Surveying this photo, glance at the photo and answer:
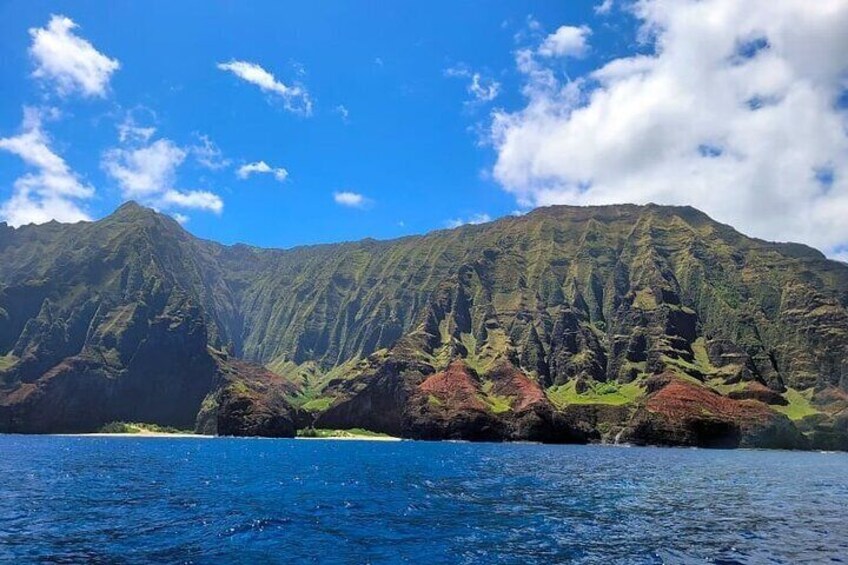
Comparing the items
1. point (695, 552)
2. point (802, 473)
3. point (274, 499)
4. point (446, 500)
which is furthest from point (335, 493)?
point (802, 473)

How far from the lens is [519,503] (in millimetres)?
64875

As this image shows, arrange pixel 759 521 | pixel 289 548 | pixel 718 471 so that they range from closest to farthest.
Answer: pixel 289 548, pixel 759 521, pixel 718 471

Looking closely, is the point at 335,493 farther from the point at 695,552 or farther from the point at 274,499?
the point at 695,552

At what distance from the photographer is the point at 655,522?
2183 inches

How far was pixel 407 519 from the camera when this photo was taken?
54.1 metres

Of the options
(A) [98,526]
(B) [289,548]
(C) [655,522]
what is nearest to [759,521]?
(C) [655,522]

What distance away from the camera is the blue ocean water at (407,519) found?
41156mm

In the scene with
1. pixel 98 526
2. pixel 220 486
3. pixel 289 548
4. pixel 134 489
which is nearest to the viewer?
pixel 289 548

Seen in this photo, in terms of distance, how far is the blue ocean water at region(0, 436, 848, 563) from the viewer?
41.2 m

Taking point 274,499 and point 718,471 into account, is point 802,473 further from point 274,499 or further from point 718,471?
point 274,499

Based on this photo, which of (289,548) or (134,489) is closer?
(289,548)

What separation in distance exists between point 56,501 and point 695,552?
178 ft

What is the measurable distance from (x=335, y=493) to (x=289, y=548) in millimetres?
30812

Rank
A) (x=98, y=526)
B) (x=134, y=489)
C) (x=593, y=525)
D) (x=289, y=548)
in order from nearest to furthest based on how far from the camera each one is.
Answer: (x=289, y=548) < (x=98, y=526) < (x=593, y=525) < (x=134, y=489)
